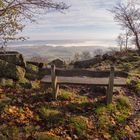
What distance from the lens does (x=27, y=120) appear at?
985 cm

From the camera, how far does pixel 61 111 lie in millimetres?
10812

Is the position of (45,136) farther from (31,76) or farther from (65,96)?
(31,76)

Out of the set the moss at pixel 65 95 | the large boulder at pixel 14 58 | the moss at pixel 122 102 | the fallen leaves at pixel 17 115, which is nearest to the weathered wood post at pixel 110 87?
the moss at pixel 122 102

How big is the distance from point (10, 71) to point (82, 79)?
3329 mm

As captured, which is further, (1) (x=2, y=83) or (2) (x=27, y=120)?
(1) (x=2, y=83)

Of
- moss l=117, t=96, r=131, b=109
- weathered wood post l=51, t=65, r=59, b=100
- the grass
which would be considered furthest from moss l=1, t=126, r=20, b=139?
moss l=117, t=96, r=131, b=109

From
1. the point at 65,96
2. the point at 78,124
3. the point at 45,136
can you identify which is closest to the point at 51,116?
the point at 78,124

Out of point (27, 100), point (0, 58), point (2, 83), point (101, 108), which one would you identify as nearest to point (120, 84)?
point (101, 108)

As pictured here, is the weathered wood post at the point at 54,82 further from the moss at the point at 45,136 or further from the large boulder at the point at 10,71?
the moss at the point at 45,136

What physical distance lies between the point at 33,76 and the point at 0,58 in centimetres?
164

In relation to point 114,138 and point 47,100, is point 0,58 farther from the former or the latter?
point 114,138

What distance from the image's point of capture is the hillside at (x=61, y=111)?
9484 mm

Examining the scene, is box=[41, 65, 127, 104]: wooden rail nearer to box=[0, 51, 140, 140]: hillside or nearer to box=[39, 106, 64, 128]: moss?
box=[0, 51, 140, 140]: hillside

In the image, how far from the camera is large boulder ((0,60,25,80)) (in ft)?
44.3
